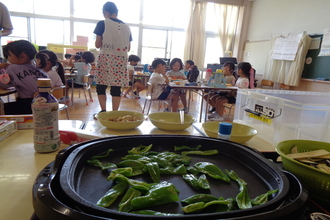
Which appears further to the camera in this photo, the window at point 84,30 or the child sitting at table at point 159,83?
the window at point 84,30

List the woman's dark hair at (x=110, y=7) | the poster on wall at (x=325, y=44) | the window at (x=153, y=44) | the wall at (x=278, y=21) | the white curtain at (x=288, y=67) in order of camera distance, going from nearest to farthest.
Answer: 1. the woman's dark hair at (x=110, y=7)
2. the poster on wall at (x=325, y=44)
3. the wall at (x=278, y=21)
4. the white curtain at (x=288, y=67)
5. the window at (x=153, y=44)

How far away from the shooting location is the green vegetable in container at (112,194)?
454mm

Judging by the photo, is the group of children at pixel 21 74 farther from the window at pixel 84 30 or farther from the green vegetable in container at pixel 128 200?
the window at pixel 84 30

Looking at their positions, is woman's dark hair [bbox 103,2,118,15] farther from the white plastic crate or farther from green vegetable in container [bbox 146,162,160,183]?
green vegetable in container [bbox 146,162,160,183]

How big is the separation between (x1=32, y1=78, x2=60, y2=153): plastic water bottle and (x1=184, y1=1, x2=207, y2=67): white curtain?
7056mm

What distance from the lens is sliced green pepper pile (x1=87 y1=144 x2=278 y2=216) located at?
0.45 m

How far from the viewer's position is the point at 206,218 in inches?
14.3

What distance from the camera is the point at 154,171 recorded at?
0.57 m

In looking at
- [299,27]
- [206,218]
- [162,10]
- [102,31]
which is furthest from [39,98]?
[162,10]

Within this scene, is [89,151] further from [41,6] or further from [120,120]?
[41,6]

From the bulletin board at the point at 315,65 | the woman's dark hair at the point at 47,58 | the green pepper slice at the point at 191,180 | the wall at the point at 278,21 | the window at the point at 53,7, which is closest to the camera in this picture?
the green pepper slice at the point at 191,180

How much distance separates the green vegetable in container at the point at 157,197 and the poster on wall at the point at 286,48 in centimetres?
572

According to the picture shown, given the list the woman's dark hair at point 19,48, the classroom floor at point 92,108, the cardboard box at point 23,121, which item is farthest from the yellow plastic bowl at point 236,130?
the classroom floor at point 92,108

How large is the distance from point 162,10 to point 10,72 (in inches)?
250
